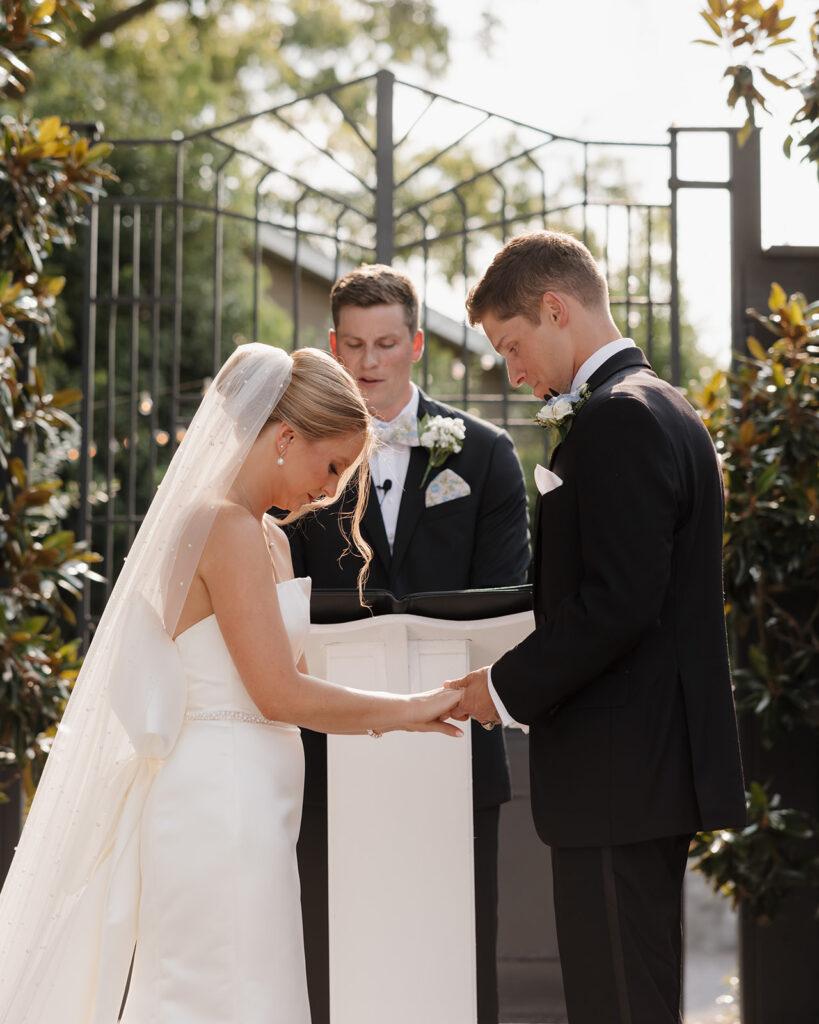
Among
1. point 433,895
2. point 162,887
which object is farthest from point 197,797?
point 433,895

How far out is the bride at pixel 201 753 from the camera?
2.28 meters

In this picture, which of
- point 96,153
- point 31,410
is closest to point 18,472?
point 31,410

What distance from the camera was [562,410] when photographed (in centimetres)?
224

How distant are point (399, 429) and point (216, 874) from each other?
1.39m

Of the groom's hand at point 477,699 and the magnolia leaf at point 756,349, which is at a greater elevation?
the magnolia leaf at point 756,349

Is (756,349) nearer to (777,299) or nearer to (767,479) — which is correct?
(777,299)

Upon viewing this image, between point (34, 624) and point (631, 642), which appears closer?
point (631, 642)

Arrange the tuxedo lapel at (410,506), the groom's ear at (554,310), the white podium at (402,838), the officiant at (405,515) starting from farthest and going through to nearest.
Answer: the tuxedo lapel at (410,506)
the officiant at (405,515)
the white podium at (402,838)
the groom's ear at (554,310)

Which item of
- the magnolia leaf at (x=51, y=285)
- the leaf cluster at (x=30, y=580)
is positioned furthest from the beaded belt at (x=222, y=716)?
the magnolia leaf at (x=51, y=285)

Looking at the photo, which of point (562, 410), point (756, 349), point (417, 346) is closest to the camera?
point (562, 410)

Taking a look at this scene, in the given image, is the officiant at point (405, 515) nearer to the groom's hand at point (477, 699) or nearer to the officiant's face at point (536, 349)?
the groom's hand at point (477, 699)

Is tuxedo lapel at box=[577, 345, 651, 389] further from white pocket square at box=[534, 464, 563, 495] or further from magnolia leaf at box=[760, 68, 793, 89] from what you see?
magnolia leaf at box=[760, 68, 793, 89]

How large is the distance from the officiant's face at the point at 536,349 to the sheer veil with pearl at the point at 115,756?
44 cm

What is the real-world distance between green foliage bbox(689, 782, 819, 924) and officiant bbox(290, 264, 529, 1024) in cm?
136
